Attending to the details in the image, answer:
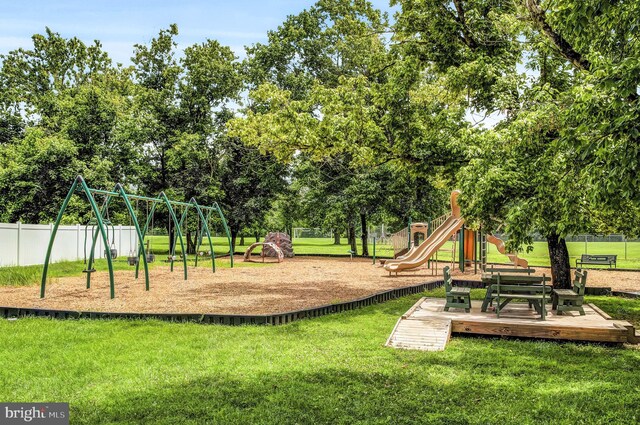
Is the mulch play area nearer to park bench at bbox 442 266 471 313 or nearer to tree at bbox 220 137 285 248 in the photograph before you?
park bench at bbox 442 266 471 313

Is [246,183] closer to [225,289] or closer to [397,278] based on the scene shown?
[397,278]

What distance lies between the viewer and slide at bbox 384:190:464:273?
1900 cm

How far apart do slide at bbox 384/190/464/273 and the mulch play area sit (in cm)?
47

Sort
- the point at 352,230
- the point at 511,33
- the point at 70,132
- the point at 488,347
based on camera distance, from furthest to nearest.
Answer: the point at 352,230 < the point at 70,132 < the point at 511,33 < the point at 488,347

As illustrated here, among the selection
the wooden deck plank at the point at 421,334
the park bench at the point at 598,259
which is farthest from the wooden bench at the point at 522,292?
the park bench at the point at 598,259

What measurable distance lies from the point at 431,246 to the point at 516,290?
992 centimetres

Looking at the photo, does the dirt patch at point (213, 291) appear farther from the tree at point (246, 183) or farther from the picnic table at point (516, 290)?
the tree at point (246, 183)

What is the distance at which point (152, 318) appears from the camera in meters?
9.93

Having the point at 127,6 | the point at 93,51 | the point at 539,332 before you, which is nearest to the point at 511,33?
the point at 539,332

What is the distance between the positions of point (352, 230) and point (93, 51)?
2803 cm

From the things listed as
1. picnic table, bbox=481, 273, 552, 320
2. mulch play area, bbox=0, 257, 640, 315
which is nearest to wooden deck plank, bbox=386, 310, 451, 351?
picnic table, bbox=481, 273, 552, 320

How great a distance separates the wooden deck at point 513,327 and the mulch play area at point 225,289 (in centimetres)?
345

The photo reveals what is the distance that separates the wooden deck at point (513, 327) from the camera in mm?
Result: 8086

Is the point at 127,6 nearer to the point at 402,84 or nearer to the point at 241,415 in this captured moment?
the point at 402,84
